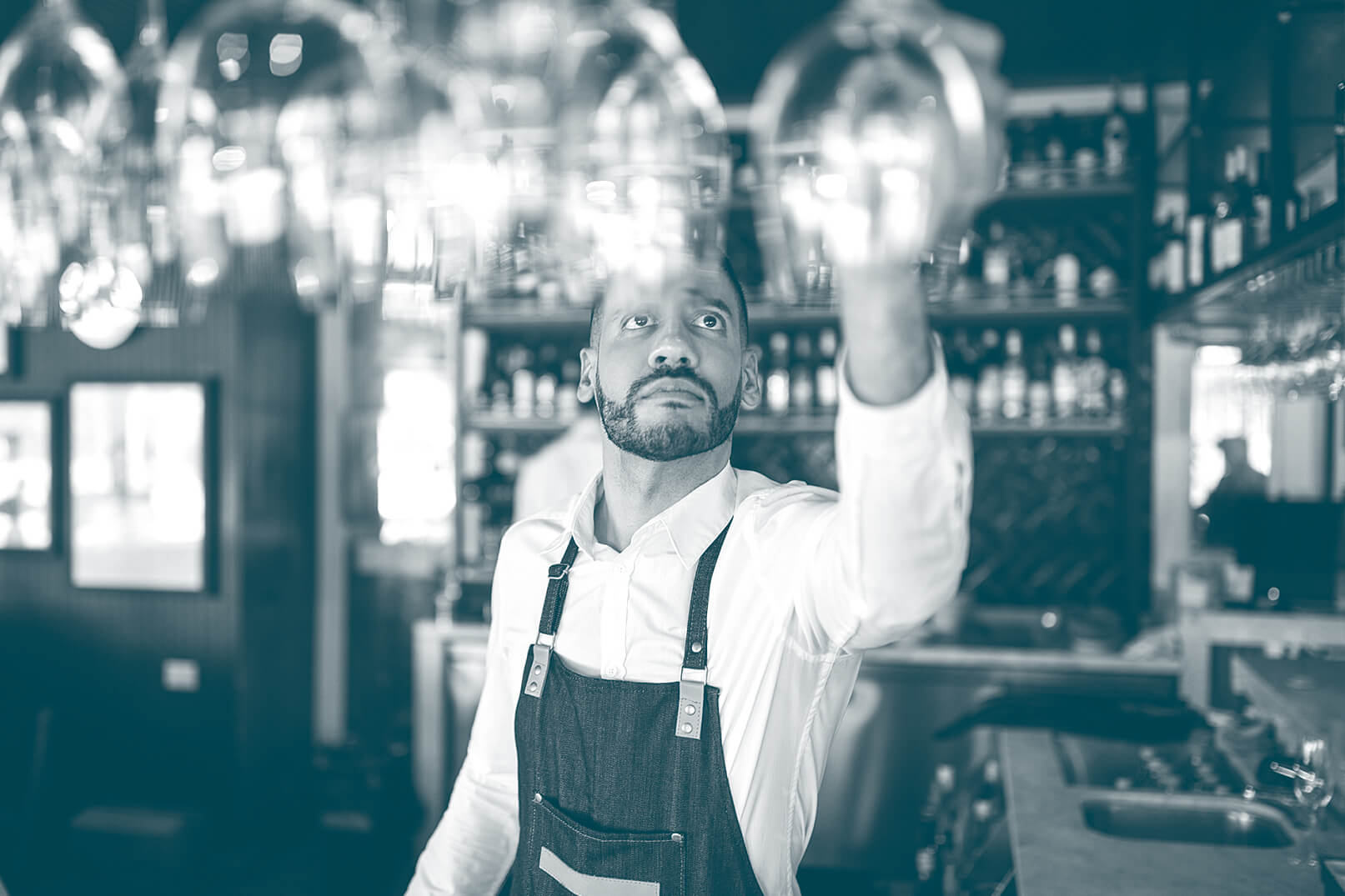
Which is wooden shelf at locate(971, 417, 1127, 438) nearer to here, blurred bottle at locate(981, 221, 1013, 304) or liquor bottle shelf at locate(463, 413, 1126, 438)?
liquor bottle shelf at locate(463, 413, 1126, 438)

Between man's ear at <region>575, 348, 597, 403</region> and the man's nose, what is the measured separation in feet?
0.54

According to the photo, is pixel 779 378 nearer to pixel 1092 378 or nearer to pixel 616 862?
pixel 1092 378

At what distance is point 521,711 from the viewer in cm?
151

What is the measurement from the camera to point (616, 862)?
138 centimetres

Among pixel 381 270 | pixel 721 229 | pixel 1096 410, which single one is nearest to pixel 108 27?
pixel 381 270

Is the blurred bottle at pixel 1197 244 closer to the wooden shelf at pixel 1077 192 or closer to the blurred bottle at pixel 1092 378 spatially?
the wooden shelf at pixel 1077 192

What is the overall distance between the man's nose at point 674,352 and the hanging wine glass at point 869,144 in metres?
0.45

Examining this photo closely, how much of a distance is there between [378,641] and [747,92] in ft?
10.2

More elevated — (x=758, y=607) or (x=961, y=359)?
(x=961, y=359)

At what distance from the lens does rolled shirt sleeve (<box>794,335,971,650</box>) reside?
0.93 m

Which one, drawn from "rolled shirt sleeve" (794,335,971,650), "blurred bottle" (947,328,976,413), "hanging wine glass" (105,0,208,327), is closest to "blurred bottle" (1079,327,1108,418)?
"blurred bottle" (947,328,976,413)

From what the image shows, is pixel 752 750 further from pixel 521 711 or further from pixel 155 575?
pixel 155 575

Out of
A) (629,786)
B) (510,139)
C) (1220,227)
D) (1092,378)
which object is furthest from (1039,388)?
(510,139)

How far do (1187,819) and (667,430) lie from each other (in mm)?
1552
